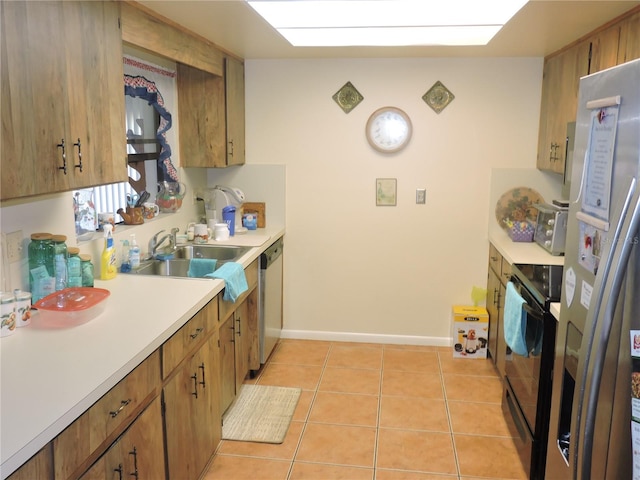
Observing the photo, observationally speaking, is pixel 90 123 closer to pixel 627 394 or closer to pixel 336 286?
pixel 627 394

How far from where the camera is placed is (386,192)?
4180mm

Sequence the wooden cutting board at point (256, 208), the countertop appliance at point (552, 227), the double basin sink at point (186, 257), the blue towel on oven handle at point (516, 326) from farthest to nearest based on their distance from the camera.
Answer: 1. the wooden cutting board at point (256, 208)
2. the countertop appliance at point (552, 227)
3. the double basin sink at point (186, 257)
4. the blue towel on oven handle at point (516, 326)

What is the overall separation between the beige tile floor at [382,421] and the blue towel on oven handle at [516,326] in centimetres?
62

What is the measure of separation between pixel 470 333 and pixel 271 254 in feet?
5.12

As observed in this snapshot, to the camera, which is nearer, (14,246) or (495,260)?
(14,246)

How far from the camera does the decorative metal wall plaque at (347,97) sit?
4070mm

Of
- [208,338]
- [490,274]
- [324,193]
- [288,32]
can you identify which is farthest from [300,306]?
[288,32]

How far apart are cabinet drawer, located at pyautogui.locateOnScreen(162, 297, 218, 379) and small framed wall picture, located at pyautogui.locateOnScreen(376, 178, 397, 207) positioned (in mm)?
1873

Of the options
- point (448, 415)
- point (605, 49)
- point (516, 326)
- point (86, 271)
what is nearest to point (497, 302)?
point (448, 415)

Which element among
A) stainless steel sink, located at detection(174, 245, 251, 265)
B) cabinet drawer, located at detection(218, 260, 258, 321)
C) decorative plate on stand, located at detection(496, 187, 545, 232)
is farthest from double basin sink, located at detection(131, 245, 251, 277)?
decorative plate on stand, located at detection(496, 187, 545, 232)

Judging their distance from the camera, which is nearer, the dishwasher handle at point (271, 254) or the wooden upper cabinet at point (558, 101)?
the wooden upper cabinet at point (558, 101)

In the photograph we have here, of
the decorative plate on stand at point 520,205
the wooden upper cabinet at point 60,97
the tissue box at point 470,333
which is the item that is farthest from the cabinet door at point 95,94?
the decorative plate on stand at point 520,205

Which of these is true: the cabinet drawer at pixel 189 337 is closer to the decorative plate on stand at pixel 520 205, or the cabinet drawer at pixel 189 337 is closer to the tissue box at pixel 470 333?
the tissue box at pixel 470 333

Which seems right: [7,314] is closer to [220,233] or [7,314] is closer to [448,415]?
[220,233]
